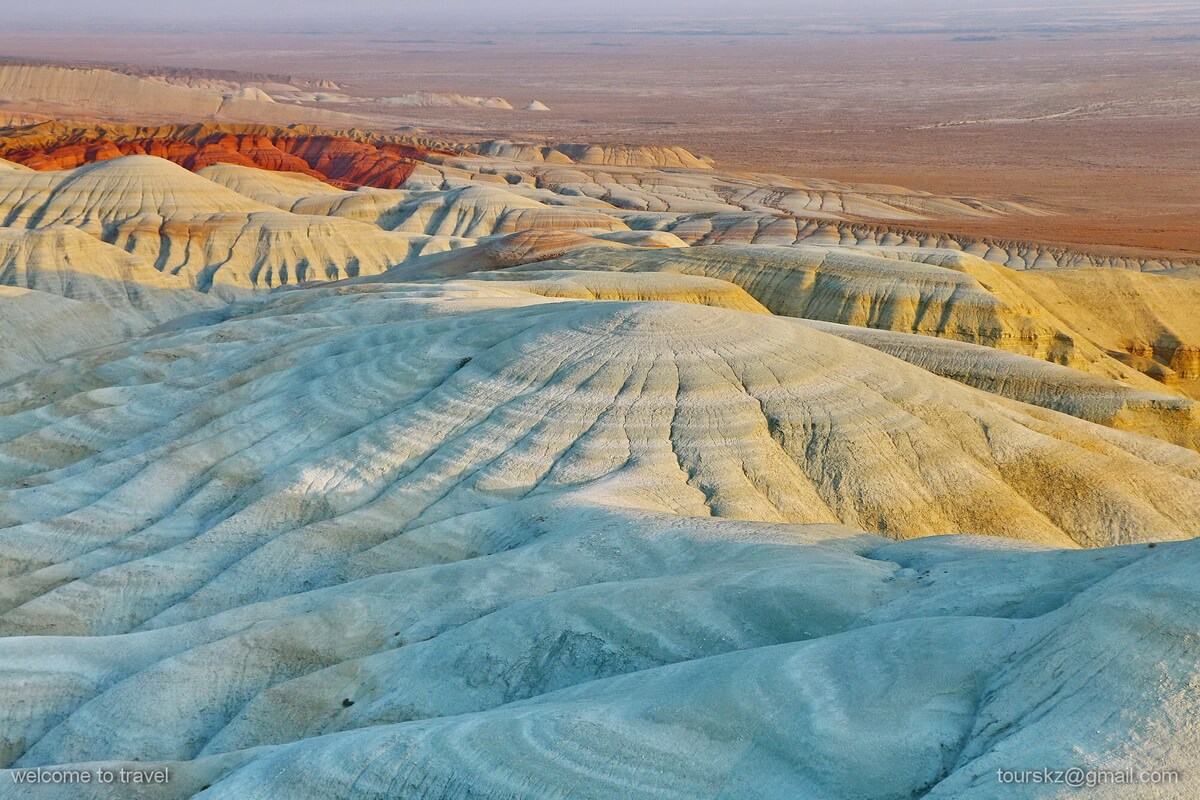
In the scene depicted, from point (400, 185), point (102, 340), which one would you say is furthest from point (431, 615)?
point (400, 185)

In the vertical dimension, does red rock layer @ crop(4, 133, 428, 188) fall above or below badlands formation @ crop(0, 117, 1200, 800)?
below

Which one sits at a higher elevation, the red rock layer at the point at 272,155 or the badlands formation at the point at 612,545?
the badlands formation at the point at 612,545

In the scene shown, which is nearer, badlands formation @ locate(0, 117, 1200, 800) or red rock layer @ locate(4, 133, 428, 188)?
badlands formation @ locate(0, 117, 1200, 800)

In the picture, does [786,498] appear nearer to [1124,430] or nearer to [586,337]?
[586,337]

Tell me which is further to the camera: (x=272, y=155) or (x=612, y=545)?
(x=272, y=155)
